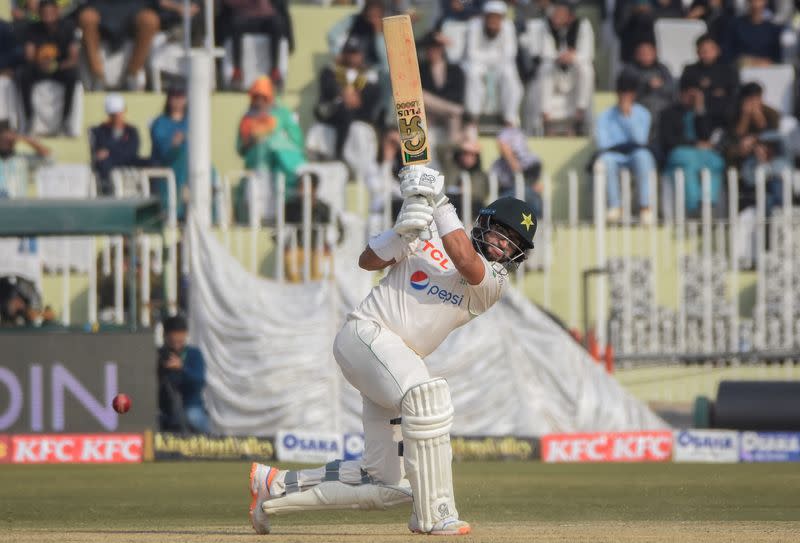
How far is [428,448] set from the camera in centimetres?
658

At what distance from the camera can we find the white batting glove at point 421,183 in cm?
645

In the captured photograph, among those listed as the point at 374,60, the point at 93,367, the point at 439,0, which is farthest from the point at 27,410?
the point at 439,0

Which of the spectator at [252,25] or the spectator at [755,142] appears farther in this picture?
the spectator at [252,25]

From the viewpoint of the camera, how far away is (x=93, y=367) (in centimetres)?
1255

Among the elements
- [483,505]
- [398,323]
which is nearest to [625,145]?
[483,505]

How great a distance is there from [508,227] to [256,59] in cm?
1111

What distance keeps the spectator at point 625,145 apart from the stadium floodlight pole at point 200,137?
3.69 metres

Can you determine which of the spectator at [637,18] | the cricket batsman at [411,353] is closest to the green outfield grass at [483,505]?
the cricket batsman at [411,353]

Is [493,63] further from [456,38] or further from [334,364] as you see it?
[334,364]

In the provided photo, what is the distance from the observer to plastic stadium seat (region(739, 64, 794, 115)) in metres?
17.4

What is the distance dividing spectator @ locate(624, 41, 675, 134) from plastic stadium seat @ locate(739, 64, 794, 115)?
33.6 inches

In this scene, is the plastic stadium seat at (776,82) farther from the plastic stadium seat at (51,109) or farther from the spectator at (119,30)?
the plastic stadium seat at (51,109)

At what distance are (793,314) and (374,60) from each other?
520cm

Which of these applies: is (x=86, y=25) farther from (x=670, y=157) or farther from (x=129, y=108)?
(x=670, y=157)
